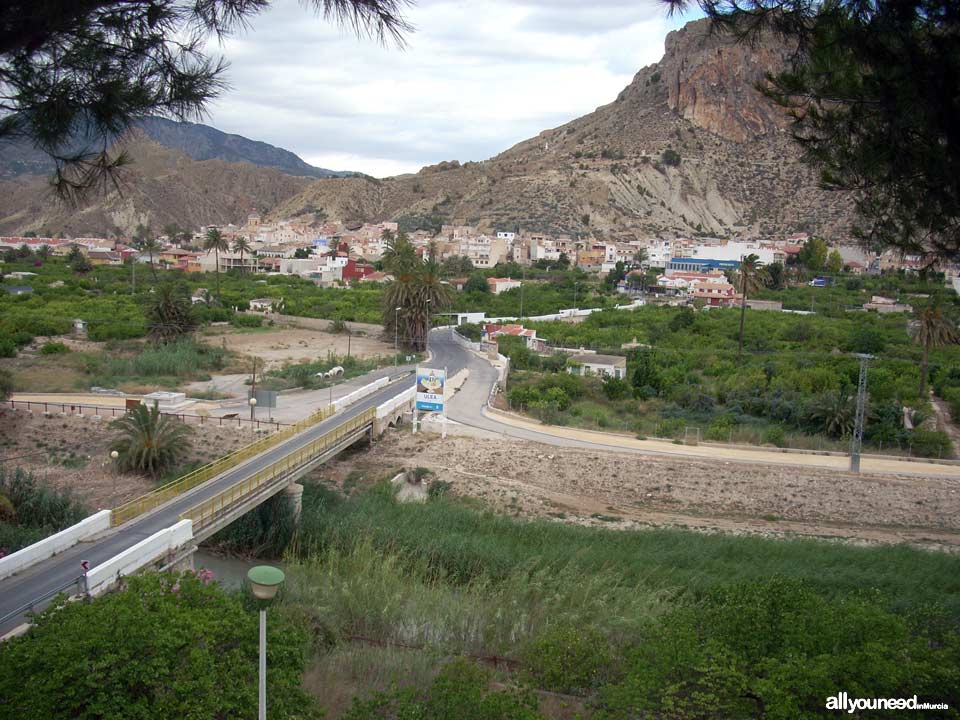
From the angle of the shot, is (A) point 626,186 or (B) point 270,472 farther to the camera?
(A) point 626,186

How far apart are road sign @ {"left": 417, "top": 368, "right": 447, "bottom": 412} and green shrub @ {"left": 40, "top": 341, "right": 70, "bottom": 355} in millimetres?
22343

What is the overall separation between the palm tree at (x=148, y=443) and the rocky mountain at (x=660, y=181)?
90.6 metres

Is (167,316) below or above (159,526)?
above

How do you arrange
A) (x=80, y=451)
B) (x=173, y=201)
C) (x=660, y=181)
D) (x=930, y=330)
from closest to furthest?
(x=80, y=451) → (x=930, y=330) → (x=660, y=181) → (x=173, y=201)

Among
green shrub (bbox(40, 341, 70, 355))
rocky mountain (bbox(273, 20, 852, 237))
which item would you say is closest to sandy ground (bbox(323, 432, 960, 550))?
green shrub (bbox(40, 341, 70, 355))

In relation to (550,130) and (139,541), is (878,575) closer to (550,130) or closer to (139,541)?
(139,541)

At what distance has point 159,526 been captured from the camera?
43.4 ft

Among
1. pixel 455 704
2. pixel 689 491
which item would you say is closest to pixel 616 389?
pixel 689 491

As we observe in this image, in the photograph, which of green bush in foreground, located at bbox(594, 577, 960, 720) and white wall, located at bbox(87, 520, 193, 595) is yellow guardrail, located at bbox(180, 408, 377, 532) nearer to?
white wall, located at bbox(87, 520, 193, 595)

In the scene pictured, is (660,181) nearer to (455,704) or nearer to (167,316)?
(167,316)

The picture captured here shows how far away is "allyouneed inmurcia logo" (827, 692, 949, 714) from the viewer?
24.7ft

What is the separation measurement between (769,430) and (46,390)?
2742 centimetres

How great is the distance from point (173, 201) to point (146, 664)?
507ft

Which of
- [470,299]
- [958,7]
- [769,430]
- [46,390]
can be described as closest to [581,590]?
[958,7]
